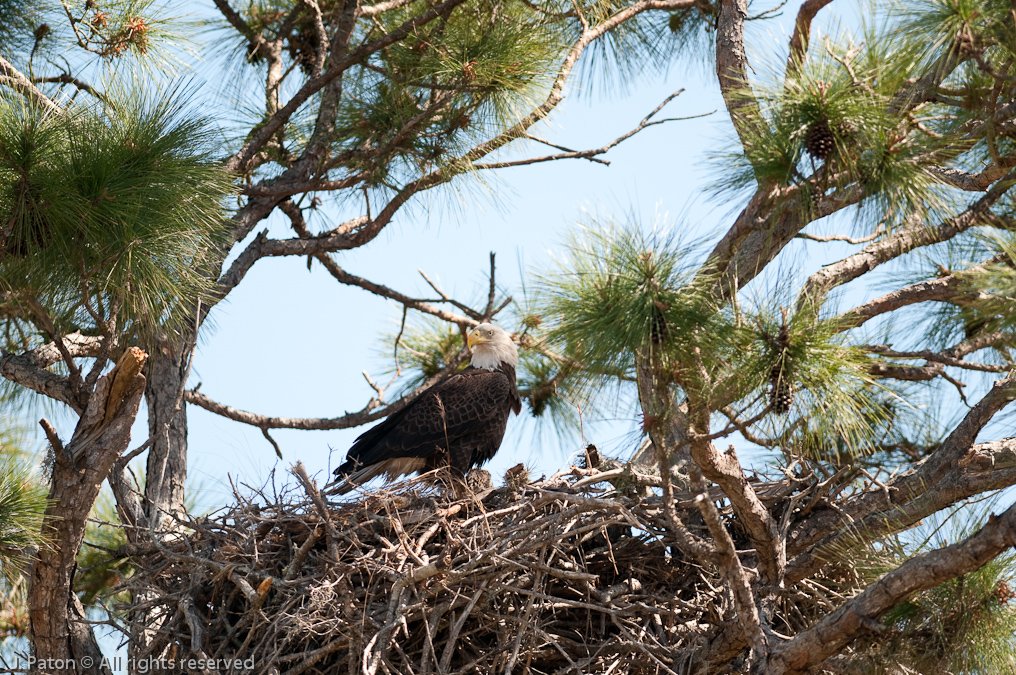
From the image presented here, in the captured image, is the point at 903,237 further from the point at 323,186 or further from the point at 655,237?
the point at 323,186

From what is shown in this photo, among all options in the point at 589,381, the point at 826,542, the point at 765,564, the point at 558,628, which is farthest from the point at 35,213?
the point at 826,542

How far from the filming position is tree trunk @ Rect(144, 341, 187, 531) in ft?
17.6

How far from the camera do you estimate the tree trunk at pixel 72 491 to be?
384 centimetres

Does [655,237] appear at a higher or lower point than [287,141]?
lower

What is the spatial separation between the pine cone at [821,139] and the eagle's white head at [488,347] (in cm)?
343

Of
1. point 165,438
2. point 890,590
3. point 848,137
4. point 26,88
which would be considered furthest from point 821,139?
point 165,438

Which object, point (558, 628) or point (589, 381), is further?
point (558, 628)

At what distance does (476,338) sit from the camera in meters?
6.23

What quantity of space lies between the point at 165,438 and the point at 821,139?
12.6 ft

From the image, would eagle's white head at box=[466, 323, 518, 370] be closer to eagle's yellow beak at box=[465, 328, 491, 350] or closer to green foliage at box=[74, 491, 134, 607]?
eagle's yellow beak at box=[465, 328, 491, 350]

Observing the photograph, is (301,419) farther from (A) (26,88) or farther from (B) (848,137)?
(B) (848,137)

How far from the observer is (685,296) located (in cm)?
304

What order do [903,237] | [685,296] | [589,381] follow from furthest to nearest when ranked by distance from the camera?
[903,237] < [589,381] < [685,296]

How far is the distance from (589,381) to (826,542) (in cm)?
144
